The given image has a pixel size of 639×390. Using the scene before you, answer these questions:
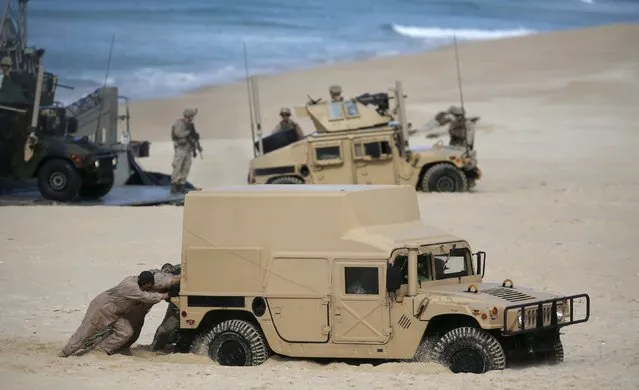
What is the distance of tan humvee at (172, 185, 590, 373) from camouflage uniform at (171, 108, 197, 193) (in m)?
11.7

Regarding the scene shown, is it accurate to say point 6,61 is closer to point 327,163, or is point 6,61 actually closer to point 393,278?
point 327,163

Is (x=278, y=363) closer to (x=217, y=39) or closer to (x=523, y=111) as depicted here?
(x=523, y=111)

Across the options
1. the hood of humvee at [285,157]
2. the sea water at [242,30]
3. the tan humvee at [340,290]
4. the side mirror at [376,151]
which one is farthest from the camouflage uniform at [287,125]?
the sea water at [242,30]

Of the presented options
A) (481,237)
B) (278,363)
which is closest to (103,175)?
(481,237)

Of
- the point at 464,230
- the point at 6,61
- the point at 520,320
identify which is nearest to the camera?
the point at 520,320

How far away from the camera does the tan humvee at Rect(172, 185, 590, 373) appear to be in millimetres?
11766

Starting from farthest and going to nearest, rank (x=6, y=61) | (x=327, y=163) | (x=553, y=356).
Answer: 1. (x=327, y=163)
2. (x=6, y=61)
3. (x=553, y=356)

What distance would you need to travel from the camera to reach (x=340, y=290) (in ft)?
39.3

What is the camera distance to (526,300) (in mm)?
11883

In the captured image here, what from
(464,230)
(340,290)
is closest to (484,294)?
(340,290)

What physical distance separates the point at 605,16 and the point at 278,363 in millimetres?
70032

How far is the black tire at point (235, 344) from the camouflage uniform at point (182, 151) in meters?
12.0

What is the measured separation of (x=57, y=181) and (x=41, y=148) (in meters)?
0.54

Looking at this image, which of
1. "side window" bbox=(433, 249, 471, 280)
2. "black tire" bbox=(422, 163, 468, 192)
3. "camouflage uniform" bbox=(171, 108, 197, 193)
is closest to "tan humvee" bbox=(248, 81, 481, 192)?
"black tire" bbox=(422, 163, 468, 192)
